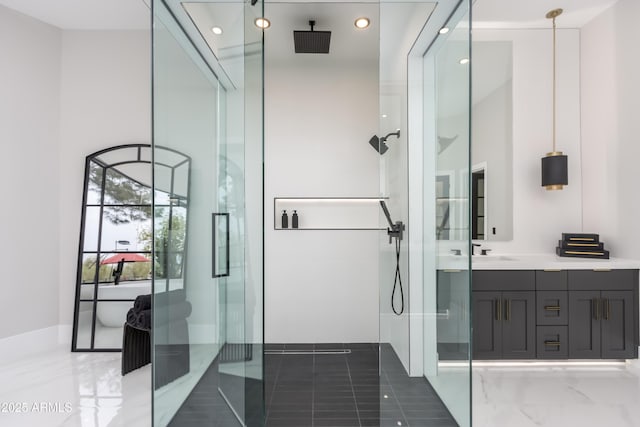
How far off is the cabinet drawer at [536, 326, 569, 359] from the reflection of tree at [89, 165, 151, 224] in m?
3.68

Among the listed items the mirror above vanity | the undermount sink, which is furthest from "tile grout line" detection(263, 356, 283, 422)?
the mirror above vanity

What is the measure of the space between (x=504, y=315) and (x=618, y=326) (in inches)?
37.6

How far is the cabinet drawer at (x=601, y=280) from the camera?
2902 mm

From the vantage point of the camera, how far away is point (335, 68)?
3746 mm

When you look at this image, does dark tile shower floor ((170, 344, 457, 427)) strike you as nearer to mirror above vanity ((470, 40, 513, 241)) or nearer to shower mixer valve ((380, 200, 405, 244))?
shower mixer valve ((380, 200, 405, 244))

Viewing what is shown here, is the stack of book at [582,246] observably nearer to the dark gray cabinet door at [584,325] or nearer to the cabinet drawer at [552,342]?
the dark gray cabinet door at [584,325]

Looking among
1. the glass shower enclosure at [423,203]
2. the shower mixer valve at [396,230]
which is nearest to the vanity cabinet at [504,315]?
the glass shower enclosure at [423,203]

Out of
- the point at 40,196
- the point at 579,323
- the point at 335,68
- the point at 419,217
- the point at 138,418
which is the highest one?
the point at 335,68

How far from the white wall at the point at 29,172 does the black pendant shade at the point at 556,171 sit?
15.5 feet

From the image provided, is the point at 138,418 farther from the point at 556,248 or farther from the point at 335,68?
the point at 556,248

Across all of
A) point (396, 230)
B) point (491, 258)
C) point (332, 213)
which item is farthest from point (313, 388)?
point (491, 258)

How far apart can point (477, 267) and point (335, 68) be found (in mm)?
2477

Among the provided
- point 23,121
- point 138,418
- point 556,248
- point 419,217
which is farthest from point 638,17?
point 23,121

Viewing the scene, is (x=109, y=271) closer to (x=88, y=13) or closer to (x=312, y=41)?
(x=88, y=13)
